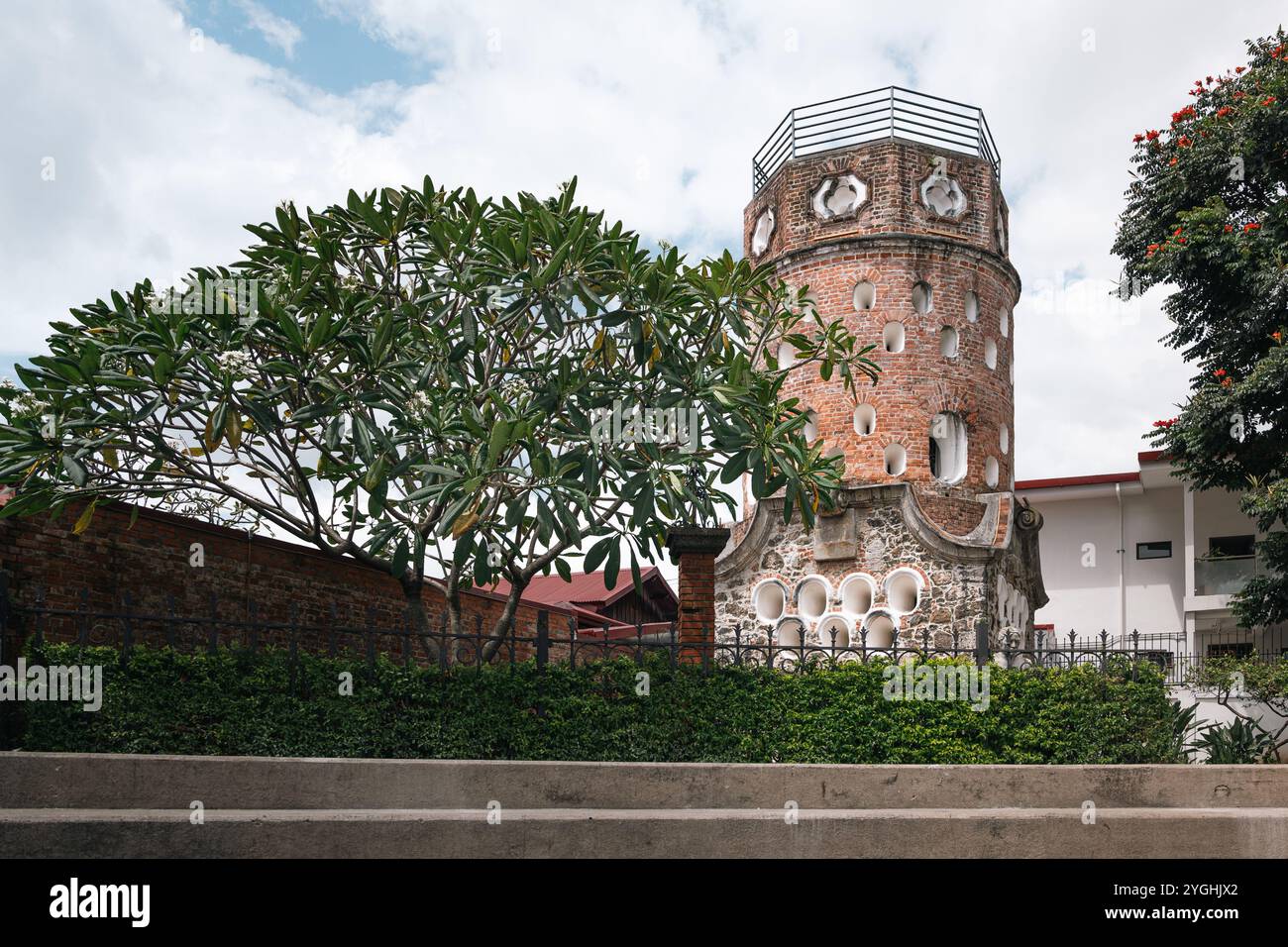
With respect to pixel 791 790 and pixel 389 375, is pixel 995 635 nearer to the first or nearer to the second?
pixel 791 790

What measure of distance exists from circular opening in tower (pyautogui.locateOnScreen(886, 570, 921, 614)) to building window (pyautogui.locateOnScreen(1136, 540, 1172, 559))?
11458mm

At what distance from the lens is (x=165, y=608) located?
1099 centimetres

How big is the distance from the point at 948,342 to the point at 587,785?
1528 centimetres

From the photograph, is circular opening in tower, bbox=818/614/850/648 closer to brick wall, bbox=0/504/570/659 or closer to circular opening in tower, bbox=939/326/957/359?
circular opening in tower, bbox=939/326/957/359

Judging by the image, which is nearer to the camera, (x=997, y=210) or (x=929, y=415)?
(x=929, y=415)

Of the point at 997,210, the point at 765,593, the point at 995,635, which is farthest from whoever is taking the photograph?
the point at 997,210

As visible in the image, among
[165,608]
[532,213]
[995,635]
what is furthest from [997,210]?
[165,608]

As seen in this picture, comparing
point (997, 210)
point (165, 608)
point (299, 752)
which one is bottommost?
point (299, 752)

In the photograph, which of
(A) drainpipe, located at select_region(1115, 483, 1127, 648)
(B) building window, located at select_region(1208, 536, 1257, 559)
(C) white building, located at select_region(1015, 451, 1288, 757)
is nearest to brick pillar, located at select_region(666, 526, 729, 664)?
(C) white building, located at select_region(1015, 451, 1288, 757)

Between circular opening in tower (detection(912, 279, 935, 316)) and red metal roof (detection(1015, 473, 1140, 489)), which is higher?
circular opening in tower (detection(912, 279, 935, 316))

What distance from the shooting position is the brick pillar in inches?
431

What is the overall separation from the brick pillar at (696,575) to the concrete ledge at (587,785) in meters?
2.48

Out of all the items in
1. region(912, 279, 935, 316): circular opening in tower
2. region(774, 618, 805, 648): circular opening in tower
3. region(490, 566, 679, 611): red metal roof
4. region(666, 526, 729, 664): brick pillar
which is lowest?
region(774, 618, 805, 648): circular opening in tower

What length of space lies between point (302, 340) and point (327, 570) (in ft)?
15.6
